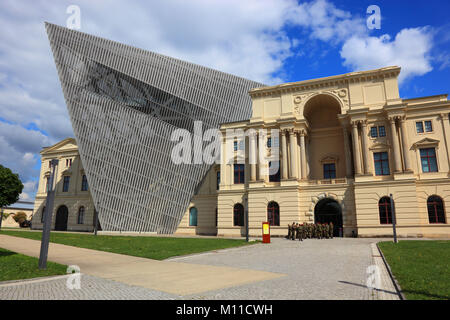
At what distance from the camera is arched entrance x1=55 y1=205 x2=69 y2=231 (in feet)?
176

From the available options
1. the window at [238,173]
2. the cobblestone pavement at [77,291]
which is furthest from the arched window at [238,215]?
the cobblestone pavement at [77,291]

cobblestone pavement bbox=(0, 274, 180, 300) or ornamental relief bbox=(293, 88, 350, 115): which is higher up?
ornamental relief bbox=(293, 88, 350, 115)

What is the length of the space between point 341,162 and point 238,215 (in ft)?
48.2

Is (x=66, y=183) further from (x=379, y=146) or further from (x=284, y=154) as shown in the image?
(x=379, y=146)

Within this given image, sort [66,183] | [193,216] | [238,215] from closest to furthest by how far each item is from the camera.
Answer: [238,215] → [193,216] → [66,183]

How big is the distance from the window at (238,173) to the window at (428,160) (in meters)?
20.1

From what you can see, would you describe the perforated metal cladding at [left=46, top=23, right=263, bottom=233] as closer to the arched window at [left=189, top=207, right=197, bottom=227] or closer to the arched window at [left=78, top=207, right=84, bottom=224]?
the arched window at [left=189, top=207, right=197, bottom=227]

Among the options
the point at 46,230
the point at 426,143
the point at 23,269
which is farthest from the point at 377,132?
the point at 23,269

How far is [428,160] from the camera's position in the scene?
3234cm

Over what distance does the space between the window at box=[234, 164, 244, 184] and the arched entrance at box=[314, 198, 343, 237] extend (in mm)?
9954

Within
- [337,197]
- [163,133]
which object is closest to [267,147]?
[337,197]

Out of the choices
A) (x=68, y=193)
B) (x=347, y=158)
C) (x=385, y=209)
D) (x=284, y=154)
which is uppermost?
(x=284, y=154)

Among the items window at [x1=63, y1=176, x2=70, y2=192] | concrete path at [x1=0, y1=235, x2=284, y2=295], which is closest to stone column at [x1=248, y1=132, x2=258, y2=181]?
concrete path at [x1=0, y1=235, x2=284, y2=295]

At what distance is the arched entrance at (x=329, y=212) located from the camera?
1385 inches
